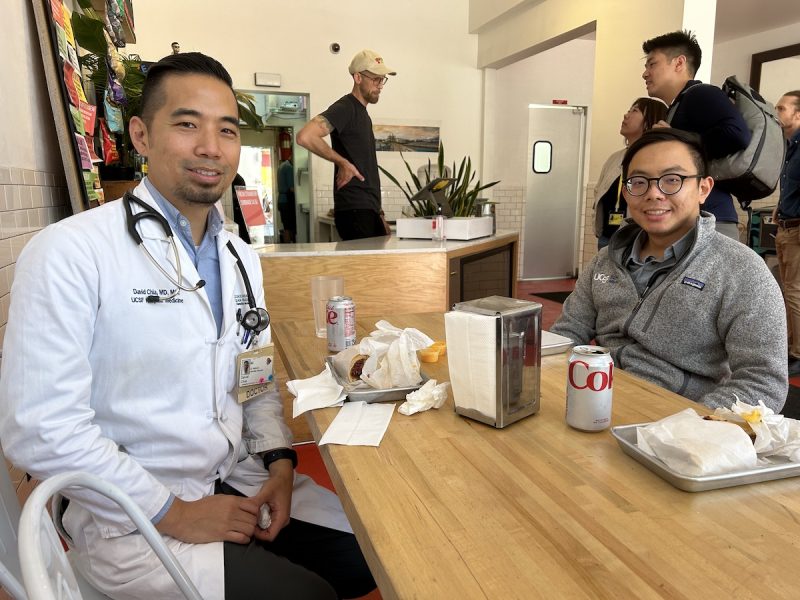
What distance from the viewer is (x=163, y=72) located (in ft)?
4.34

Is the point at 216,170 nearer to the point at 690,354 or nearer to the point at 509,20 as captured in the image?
the point at 690,354

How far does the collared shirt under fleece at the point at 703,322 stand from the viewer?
1412 millimetres

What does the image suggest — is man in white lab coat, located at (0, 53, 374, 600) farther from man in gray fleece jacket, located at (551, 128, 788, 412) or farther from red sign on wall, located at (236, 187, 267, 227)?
red sign on wall, located at (236, 187, 267, 227)

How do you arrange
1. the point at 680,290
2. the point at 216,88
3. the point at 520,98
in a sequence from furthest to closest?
1. the point at 520,98
2. the point at 680,290
3. the point at 216,88

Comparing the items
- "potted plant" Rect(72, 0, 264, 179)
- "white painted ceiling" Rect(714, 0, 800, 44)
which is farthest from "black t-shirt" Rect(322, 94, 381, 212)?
"white painted ceiling" Rect(714, 0, 800, 44)

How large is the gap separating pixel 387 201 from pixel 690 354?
5446mm

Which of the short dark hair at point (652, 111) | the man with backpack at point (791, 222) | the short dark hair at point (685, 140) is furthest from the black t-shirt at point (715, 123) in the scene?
the man with backpack at point (791, 222)

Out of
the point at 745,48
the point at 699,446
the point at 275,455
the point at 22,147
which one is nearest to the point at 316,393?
the point at 275,455

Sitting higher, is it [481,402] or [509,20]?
[509,20]

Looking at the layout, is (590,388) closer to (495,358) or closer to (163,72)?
(495,358)

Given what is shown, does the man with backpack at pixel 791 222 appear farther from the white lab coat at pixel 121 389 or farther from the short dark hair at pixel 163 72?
the short dark hair at pixel 163 72

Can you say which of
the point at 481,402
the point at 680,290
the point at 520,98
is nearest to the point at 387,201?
the point at 520,98

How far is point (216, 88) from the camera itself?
1342 millimetres

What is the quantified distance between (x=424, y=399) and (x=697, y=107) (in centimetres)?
221
